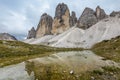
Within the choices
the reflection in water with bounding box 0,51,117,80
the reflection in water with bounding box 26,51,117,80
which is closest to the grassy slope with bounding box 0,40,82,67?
the reflection in water with bounding box 0,51,117,80

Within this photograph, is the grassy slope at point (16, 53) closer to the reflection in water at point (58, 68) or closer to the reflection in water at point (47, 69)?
the reflection in water at point (47, 69)

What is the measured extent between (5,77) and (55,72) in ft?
23.9

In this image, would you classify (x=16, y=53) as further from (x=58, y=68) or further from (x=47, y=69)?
(x=47, y=69)

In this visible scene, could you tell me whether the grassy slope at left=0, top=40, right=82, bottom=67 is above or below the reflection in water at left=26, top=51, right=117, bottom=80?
above

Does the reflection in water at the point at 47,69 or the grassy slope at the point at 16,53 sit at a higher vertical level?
the grassy slope at the point at 16,53

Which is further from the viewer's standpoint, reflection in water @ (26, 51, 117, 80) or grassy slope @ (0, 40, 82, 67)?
grassy slope @ (0, 40, 82, 67)

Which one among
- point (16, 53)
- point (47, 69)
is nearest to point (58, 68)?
point (47, 69)

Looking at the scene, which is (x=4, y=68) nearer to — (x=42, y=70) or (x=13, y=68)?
(x=13, y=68)

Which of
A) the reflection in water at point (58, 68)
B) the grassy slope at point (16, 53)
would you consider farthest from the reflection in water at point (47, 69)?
the grassy slope at point (16, 53)

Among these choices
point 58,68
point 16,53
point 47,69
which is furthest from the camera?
point 16,53

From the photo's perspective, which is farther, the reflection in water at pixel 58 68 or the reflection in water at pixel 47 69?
the reflection in water at pixel 58 68

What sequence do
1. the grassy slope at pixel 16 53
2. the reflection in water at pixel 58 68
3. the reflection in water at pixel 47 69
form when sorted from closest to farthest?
1. the reflection in water at pixel 47 69
2. the reflection in water at pixel 58 68
3. the grassy slope at pixel 16 53

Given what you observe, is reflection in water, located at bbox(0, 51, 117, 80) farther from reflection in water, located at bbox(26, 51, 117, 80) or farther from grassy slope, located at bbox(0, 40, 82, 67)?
grassy slope, located at bbox(0, 40, 82, 67)

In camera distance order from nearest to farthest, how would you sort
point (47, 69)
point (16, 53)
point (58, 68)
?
point (47, 69) → point (58, 68) → point (16, 53)
